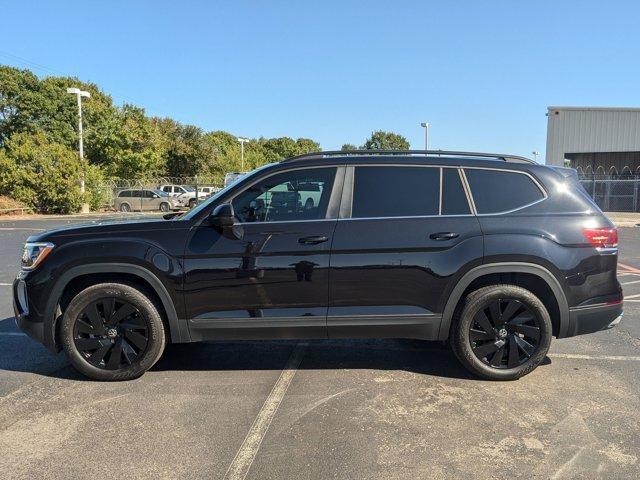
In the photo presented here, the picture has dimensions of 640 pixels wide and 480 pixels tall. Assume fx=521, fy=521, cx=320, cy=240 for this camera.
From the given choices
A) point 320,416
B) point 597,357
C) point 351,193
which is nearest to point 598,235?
point 597,357

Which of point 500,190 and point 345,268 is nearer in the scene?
point 345,268

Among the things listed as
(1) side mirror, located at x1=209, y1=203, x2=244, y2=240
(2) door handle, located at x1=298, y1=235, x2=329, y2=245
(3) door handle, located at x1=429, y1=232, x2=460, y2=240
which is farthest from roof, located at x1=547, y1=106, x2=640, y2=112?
(1) side mirror, located at x1=209, y1=203, x2=244, y2=240

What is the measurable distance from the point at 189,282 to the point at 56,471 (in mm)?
1584

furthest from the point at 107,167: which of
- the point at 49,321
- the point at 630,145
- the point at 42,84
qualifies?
the point at 49,321

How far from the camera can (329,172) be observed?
4.34m

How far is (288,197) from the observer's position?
4262 millimetres

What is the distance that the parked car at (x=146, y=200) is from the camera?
3238 centimetres

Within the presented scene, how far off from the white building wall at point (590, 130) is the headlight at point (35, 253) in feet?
97.7

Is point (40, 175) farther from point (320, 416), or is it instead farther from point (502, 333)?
point (502, 333)

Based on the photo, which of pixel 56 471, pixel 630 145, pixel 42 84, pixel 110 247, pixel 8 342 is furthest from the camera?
pixel 42 84

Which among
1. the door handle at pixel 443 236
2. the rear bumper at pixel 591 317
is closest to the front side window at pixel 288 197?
the door handle at pixel 443 236

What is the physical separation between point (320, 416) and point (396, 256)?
135 cm

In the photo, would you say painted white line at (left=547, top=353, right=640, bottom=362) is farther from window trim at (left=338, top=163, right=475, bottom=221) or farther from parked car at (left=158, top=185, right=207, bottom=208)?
parked car at (left=158, top=185, right=207, bottom=208)

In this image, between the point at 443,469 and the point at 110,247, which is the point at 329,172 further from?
the point at 443,469
